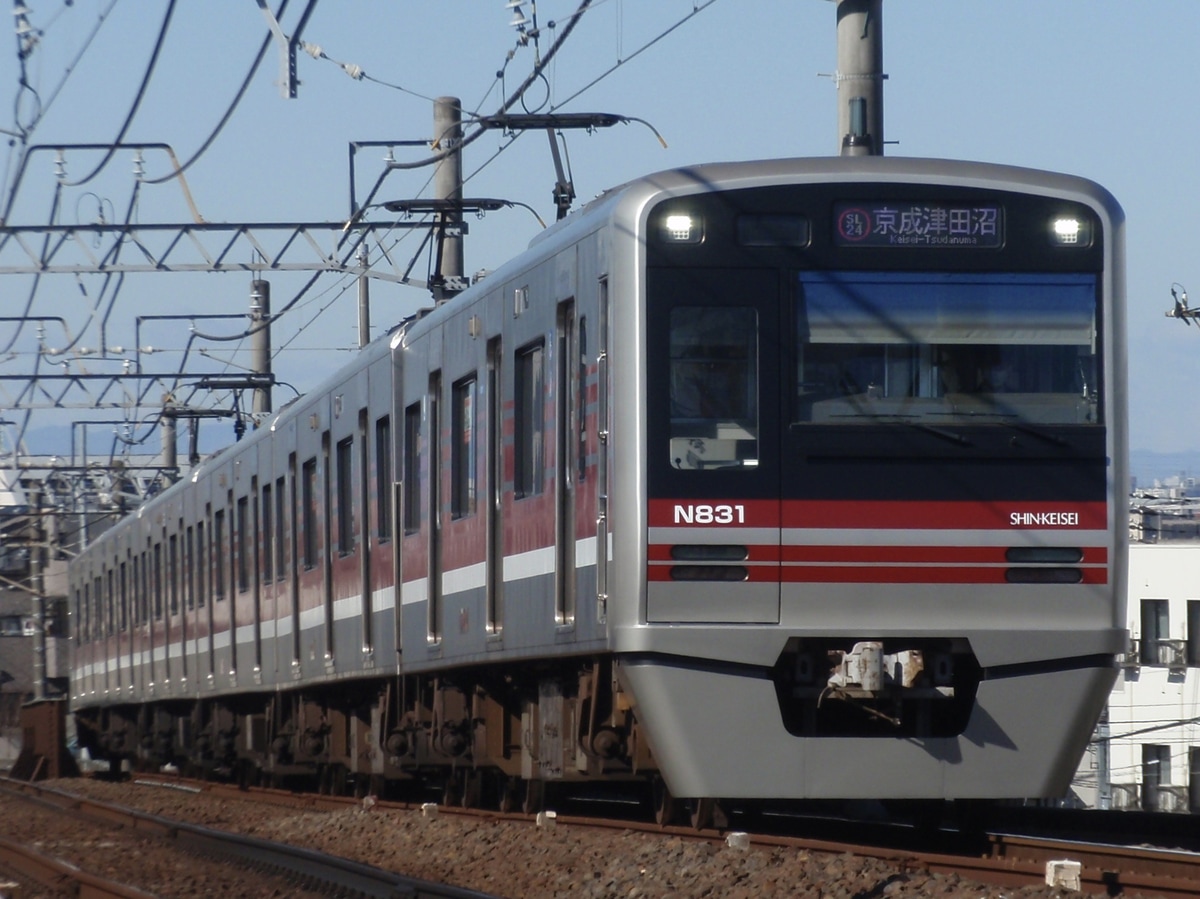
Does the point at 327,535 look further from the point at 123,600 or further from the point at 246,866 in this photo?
the point at 123,600

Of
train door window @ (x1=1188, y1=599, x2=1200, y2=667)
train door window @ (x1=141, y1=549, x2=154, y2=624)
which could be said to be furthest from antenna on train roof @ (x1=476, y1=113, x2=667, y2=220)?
train door window @ (x1=1188, y1=599, x2=1200, y2=667)

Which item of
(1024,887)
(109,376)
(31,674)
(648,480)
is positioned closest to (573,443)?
(648,480)

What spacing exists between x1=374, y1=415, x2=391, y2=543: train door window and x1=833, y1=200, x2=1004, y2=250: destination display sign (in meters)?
5.21

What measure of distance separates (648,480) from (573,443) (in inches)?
39.6

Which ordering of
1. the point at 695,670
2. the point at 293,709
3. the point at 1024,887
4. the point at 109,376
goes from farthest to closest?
the point at 109,376 < the point at 293,709 < the point at 695,670 < the point at 1024,887

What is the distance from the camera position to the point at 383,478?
1373 centimetres

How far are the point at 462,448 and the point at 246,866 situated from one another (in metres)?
2.53

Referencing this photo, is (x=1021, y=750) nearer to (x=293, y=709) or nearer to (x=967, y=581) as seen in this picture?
(x=967, y=581)

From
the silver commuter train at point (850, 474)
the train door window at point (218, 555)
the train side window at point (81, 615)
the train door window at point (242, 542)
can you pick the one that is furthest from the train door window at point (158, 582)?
the silver commuter train at point (850, 474)

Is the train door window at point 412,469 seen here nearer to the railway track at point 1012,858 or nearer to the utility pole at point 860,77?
the railway track at point 1012,858

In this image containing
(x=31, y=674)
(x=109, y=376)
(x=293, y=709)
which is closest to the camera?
(x=293, y=709)

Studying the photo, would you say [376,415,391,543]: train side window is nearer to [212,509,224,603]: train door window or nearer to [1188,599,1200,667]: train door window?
[212,509,224,603]: train door window

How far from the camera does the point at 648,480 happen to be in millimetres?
8625

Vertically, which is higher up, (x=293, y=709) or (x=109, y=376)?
(x=109, y=376)
